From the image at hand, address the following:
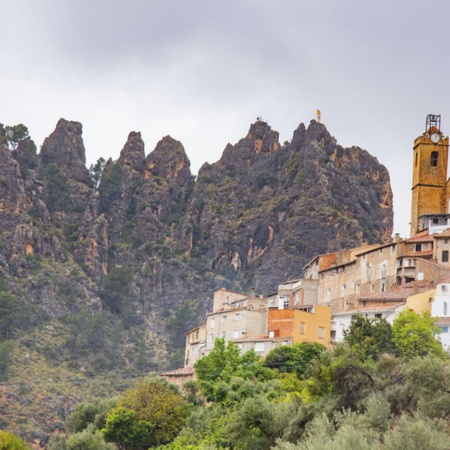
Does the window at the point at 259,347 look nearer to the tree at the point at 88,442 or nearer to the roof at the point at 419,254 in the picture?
the roof at the point at 419,254

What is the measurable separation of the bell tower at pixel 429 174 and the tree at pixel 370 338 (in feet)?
133

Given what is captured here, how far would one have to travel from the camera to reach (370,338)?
91250 millimetres

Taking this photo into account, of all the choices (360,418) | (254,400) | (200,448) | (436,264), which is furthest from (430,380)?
(436,264)

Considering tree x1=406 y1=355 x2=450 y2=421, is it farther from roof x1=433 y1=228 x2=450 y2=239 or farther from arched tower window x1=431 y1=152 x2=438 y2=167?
arched tower window x1=431 y1=152 x2=438 y2=167

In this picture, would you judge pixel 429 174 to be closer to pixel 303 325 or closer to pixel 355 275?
pixel 355 275

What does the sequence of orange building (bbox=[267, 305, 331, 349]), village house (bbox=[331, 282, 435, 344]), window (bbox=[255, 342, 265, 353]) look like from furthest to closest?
window (bbox=[255, 342, 265, 353]) < orange building (bbox=[267, 305, 331, 349]) < village house (bbox=[331, 282, 435, 344])

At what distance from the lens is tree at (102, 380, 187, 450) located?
323 ft

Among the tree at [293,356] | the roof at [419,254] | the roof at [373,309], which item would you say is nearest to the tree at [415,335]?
the roof at [373,309]

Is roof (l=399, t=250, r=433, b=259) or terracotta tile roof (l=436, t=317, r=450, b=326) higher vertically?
roof (l=399, t=250, r=433, b=259)

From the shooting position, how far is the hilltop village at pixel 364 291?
4188 inches

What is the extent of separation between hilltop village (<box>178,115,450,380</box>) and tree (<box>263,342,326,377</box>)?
381cm

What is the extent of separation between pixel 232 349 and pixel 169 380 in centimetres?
1363

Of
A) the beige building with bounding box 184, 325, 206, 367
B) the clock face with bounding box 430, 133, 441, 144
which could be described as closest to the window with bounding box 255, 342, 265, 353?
the beige building with bounding box 184, 325, 206, 367

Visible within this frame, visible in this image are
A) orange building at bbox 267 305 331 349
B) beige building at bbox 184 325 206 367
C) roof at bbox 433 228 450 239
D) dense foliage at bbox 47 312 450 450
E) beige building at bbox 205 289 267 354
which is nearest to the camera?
dense foliage at bbox 47 312 450 450
